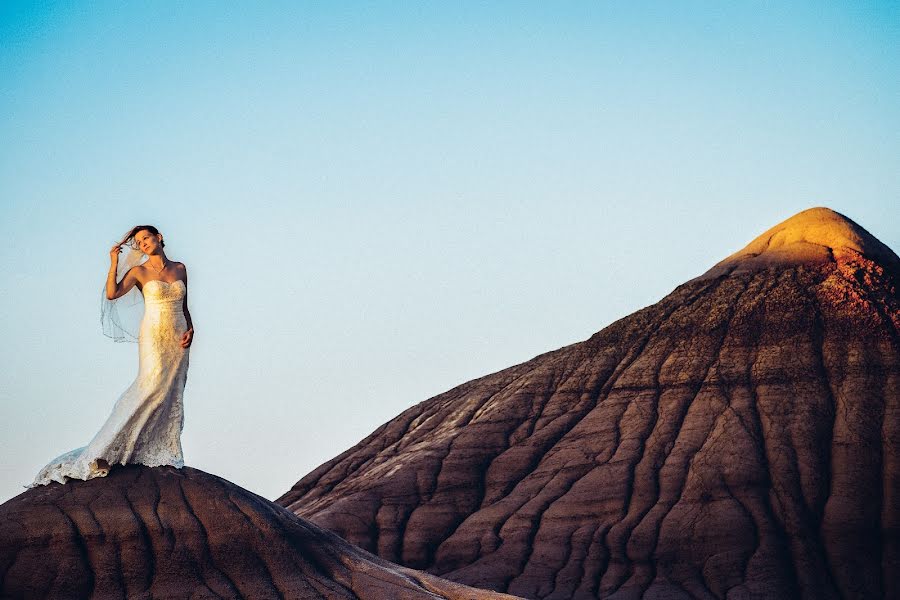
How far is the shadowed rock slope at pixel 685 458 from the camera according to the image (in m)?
64.2

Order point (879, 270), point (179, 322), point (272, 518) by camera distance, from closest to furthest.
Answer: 1. point (179, 322)
2. point (272, 518)
3. point (879, 270)

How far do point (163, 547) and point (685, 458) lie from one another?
4532 cm

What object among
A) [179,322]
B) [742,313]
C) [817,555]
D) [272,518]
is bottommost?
[817,555]

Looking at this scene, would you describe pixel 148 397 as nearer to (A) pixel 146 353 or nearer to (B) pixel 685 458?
(A) pixel 146 353

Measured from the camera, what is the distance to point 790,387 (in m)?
72.4

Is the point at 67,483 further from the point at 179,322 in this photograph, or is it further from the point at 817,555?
the point at 817,555

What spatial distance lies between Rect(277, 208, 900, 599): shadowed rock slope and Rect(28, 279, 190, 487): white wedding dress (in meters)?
37.2

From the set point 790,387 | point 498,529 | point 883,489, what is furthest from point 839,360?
point 498,529

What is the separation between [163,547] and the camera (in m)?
27.9

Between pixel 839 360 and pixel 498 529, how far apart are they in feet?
70.4

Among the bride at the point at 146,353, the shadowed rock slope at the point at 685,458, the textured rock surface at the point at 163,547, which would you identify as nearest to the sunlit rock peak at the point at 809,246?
the shadowed rock slope at the point at 685,458

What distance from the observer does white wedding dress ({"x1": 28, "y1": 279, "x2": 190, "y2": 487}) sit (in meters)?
27.2

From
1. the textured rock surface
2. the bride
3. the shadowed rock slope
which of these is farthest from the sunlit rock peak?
the bride

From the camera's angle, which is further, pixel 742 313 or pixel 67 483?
pixel 742 313
